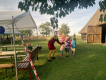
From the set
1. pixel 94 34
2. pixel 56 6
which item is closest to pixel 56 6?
pixel 56 6

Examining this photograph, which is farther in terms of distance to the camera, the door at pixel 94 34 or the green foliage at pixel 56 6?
the door at pixel 94 34

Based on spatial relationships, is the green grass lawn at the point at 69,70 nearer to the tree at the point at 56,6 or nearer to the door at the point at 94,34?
the tree at the point at 56,6

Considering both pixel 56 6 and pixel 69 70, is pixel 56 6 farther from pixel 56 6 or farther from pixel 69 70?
pixel 69 70

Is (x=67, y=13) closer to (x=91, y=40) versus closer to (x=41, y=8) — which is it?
(x=41, y=8)

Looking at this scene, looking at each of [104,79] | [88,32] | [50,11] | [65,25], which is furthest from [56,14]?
[65,25]

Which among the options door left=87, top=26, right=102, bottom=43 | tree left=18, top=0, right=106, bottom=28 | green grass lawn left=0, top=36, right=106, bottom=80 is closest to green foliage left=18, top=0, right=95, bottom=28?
tree left=18, top=0, right=106, bottom=28

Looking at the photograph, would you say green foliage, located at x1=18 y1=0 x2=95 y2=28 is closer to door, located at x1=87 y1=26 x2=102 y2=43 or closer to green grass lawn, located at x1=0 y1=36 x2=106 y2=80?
green grass lawn, located at x1=0 y1=36 x2=106 y2=80

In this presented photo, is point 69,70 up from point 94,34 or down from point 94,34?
down

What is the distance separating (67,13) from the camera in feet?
24.2

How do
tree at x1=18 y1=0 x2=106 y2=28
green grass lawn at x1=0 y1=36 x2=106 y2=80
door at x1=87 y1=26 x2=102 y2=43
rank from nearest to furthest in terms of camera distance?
green grass lawn at x1=0 y1=36 x2=106 y2=80, tree at x1=18 y1=0 x2=106 y2=28, door at x1=87 y1=26 x2=102 y2=43

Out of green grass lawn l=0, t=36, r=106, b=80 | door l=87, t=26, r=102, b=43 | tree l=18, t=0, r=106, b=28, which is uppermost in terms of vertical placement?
tree l=18, t=0, r=106, b=28

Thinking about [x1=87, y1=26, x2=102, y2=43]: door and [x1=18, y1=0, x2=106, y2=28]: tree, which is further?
[x1=87, y1=26, x2=102, y2=43]: door

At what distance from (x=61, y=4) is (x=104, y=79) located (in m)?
5.83

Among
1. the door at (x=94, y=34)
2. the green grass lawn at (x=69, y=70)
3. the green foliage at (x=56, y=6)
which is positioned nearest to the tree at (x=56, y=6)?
the green foliage at (x=56, y=6)
